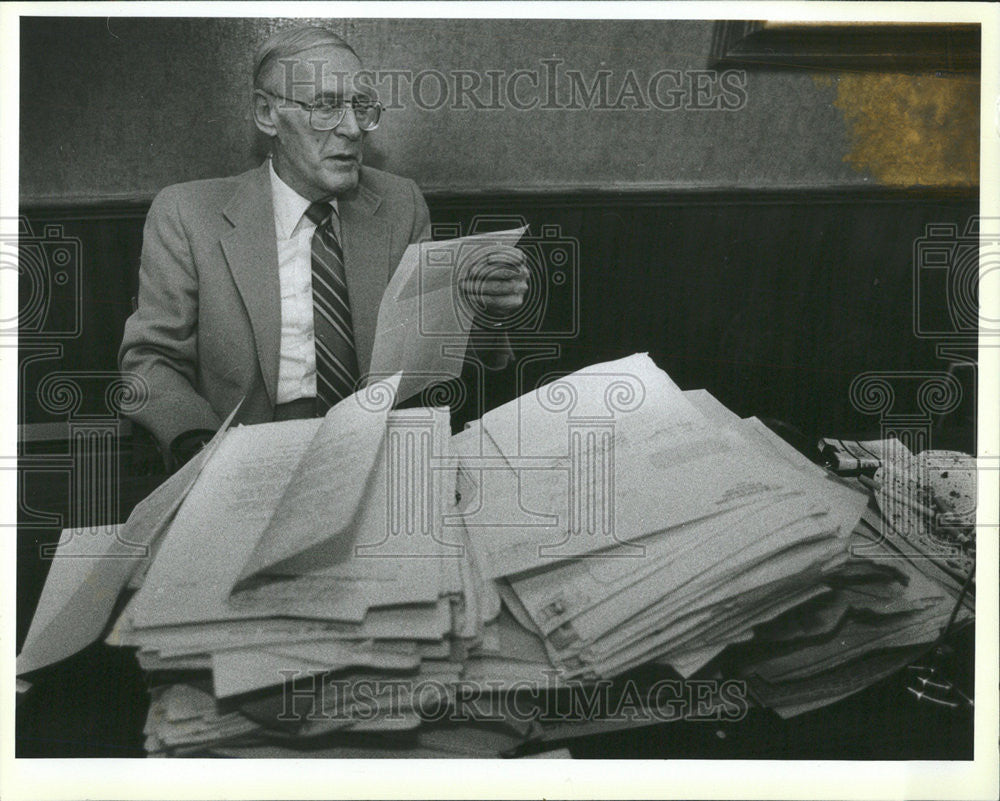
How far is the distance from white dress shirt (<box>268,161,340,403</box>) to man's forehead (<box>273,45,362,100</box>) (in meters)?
0.14

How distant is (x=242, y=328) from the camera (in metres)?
1.82

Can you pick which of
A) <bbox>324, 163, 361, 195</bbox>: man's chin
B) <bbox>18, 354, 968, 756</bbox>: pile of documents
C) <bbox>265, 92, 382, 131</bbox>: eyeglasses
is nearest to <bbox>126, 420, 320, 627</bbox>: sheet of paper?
<bbox>18, 354, 968, 756</bbox>: pile of documents

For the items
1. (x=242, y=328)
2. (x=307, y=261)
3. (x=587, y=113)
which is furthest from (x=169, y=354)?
(x=587, y=113)

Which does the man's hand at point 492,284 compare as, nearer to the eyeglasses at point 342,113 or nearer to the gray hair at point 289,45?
the eyeglasses at point 342,113

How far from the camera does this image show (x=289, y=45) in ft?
5.92

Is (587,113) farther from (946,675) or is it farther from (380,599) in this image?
(946,675)

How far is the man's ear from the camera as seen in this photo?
181 centimetres

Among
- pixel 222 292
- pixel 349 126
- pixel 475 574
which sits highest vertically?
pixel 349 126

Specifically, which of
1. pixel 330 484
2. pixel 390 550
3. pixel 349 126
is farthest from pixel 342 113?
pixel 390 550

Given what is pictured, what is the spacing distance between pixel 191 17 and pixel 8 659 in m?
1.21

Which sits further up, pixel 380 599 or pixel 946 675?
pixel 380 599

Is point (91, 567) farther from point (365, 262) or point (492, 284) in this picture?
point (492, 284)

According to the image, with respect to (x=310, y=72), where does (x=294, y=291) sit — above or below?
below

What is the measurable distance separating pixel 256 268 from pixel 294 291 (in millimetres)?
79
